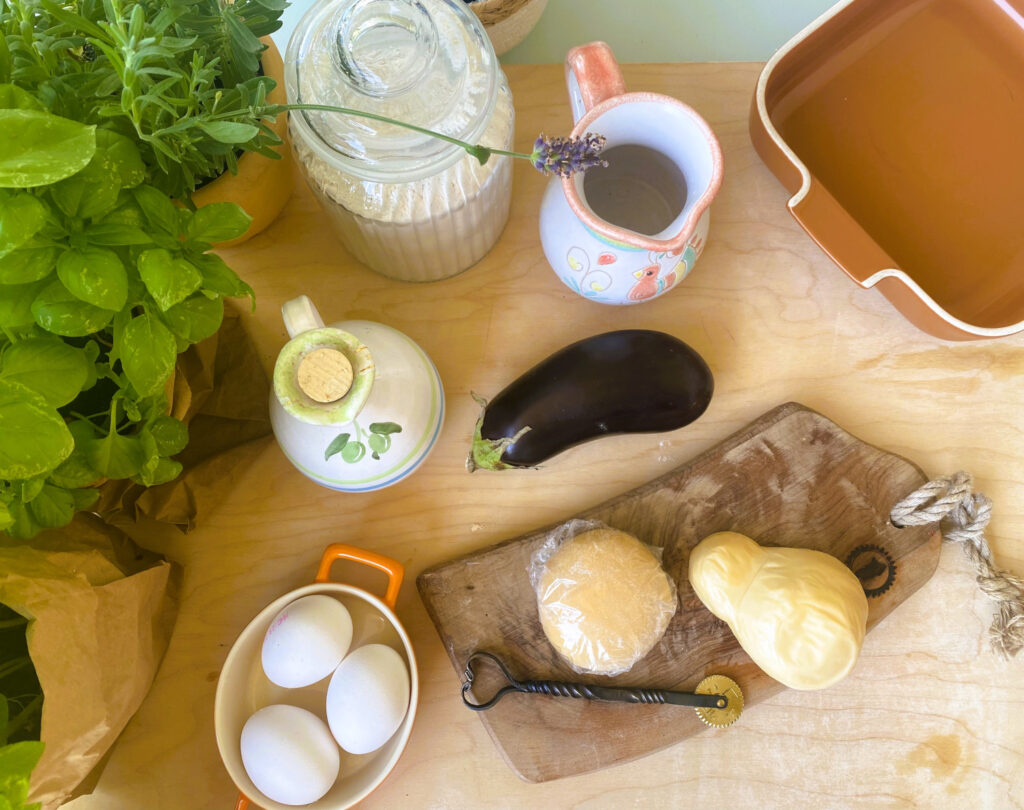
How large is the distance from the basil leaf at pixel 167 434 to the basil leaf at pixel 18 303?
11cm

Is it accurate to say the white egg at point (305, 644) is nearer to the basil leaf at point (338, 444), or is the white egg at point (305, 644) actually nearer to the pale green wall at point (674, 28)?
the basil leaf at point (338, 444)

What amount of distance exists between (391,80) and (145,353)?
22cm

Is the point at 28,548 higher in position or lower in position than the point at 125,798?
higher

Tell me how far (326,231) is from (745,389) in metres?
0.38

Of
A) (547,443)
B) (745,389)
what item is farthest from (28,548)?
(745,389)

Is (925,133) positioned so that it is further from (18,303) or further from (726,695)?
(18,303)

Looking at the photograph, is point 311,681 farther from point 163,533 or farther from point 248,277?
point 248,277

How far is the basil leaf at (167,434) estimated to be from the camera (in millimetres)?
449

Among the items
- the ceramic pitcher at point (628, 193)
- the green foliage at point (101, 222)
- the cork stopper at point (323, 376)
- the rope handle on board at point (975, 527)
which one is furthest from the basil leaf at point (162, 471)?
the rope handle on board at point (975, 527)

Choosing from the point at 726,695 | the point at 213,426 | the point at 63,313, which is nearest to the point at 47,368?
the point at 63,313

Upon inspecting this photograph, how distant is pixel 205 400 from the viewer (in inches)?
22.4

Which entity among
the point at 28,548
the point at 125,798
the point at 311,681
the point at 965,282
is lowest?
the point at 125,798

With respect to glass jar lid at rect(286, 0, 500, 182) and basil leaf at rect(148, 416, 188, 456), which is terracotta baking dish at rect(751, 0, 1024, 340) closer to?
glass jar lid at rect(286, 0, 500, 182)

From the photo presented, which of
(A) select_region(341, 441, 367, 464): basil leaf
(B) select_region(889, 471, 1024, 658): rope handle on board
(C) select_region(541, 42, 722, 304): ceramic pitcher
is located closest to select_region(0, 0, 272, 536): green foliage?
(A) select_region(341, 441, 367, 464): basil leaf
